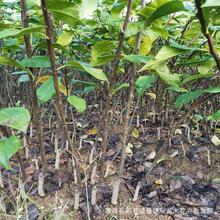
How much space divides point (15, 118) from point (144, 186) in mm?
834

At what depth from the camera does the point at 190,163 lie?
5.38 feet

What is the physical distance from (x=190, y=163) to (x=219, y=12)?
1.12m

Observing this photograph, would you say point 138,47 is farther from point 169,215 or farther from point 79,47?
point 169,215

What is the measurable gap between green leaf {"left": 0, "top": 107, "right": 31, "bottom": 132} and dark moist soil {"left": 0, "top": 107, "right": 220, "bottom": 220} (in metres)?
0.39

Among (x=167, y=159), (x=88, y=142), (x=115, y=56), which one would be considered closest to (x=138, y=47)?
(x=115, y=56)

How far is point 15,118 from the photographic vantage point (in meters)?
0.74

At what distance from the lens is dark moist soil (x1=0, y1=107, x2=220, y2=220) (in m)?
1.26

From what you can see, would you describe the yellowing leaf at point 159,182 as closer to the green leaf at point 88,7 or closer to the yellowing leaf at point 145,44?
the yellowing leaf at point 145,44

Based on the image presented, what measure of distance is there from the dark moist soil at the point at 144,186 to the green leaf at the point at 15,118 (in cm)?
39

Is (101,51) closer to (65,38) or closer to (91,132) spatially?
(65,38)

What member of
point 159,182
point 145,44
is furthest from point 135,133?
point 145,44

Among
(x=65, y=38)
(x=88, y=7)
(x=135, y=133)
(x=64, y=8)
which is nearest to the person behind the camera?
(x=88, y=7)

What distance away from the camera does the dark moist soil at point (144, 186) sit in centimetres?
126

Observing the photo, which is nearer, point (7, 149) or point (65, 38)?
point (7, 149)
